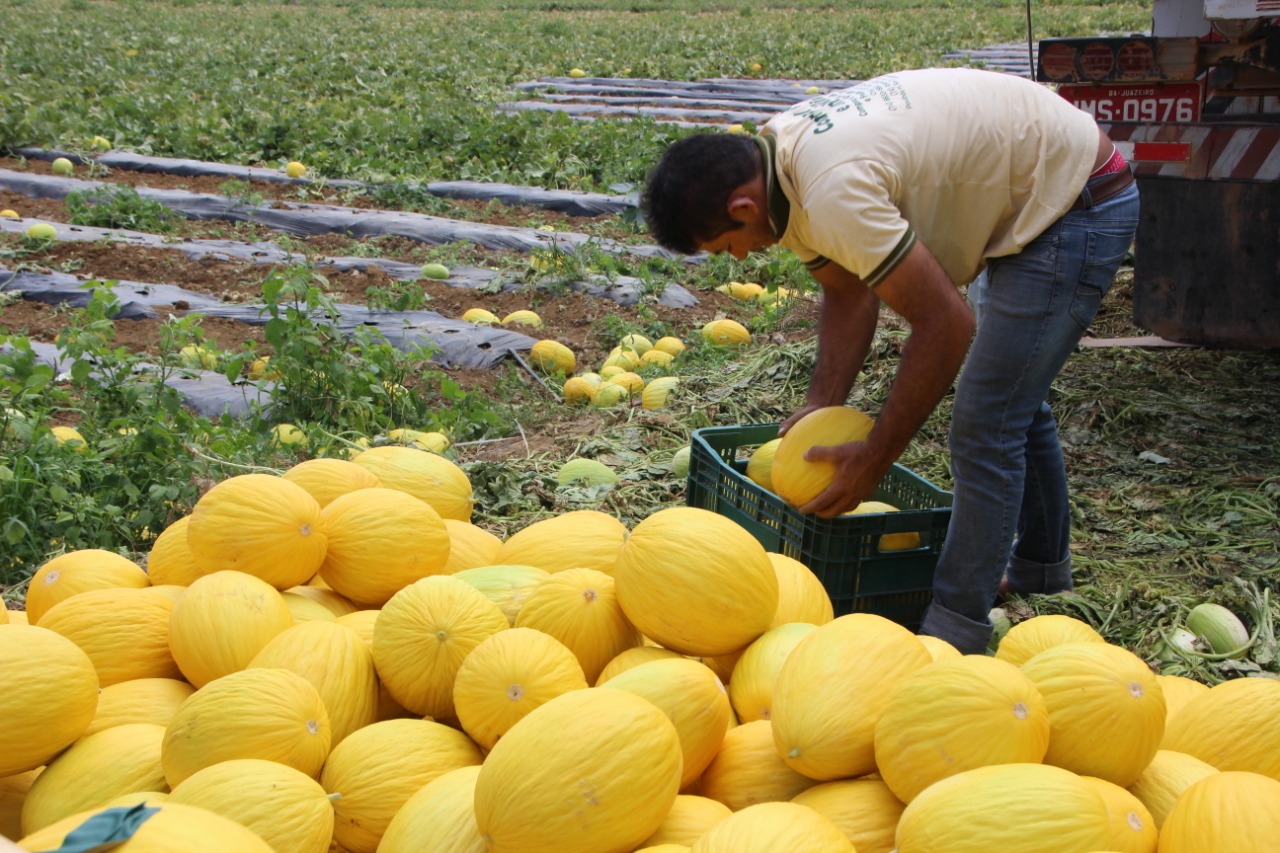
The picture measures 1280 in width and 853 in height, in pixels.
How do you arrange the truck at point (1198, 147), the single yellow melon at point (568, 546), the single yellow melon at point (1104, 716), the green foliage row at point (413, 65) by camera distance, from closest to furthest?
the single yellow melon at point (1104, 716)
the single yellow melon at point (568, 546)
the truck at point (1198, 147)
the green foliage row at point (413, 65)

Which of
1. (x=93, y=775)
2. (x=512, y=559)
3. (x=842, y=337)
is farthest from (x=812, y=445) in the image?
(x=93, y=775)

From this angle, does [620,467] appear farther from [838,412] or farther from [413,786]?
[413,786]

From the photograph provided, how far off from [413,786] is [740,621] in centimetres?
78

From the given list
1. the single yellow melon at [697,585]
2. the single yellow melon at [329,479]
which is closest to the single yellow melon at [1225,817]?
the single yellow melon at [697,585]

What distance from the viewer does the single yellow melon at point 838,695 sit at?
73.9 inches

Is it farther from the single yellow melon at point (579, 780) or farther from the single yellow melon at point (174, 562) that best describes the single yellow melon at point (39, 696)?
the single yellow melon at point (579, 780)

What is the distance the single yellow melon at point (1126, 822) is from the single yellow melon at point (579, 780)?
2.23 ft

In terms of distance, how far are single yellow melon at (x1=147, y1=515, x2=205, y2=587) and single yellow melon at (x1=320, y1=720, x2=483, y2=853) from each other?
977mm

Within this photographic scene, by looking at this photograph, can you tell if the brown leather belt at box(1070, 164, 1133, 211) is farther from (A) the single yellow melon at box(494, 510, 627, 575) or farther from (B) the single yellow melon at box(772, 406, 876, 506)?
(A) the single yellow melon at box(494, 510, 627, 575)

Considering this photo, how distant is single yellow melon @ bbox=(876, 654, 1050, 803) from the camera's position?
1738 millimetres

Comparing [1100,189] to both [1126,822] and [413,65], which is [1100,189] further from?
[413,65]

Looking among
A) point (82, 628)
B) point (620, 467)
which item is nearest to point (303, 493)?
point (82, 628)

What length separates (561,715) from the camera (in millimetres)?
1745

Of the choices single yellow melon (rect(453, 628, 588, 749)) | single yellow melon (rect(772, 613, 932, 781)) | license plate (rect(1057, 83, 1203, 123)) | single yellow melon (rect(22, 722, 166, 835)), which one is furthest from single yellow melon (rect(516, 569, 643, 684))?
license plate (rect(1057, 83, 1203, 123))
